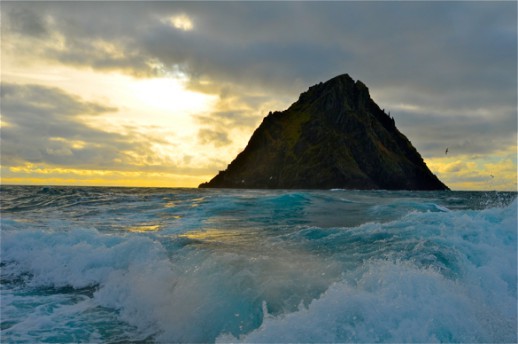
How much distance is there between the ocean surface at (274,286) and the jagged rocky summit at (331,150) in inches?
5095

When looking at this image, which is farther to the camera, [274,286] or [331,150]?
[331,150]

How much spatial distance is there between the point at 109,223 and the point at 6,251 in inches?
240

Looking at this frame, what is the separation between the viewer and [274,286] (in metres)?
7.56

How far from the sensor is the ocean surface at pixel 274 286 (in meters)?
5.93

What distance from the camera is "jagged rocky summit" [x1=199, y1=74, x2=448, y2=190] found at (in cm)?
14588

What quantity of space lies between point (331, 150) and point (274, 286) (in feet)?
480

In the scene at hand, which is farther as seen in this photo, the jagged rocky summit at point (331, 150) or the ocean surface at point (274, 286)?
the jagged rocky summit at point (331, 150)

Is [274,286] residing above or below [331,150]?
below

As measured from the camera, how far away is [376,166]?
5802 inches

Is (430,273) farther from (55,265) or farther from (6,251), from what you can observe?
(6,251)

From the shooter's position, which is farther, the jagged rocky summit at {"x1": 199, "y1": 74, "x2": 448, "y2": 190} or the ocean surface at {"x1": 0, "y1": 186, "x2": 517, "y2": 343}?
the jagged rocky summit at {"x1": 199, "y1": 74, "x2": 448, "y2": 190}

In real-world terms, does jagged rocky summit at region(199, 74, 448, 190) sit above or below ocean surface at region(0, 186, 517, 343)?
above

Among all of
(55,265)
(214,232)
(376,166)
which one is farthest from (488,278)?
(376,166)

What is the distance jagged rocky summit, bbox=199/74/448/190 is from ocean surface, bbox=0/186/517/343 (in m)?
129
